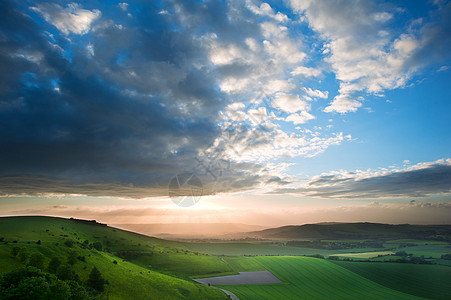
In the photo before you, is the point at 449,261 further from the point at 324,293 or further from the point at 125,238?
the point at 125,238

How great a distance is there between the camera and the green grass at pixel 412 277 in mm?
113375

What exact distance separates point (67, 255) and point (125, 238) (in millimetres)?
113518

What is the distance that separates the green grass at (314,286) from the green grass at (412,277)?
8056 mm

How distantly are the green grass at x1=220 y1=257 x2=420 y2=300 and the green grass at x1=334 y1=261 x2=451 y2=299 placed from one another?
8.06 metres

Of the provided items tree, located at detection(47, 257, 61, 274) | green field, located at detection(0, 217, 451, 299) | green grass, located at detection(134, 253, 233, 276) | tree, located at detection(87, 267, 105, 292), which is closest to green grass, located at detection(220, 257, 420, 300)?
green field, located at detection(0, 217, 451, 299)

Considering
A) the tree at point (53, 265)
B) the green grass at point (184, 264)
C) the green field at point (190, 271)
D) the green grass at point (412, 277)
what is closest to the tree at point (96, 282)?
the green field at point (190, 271)

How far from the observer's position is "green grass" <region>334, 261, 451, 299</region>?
113375mm

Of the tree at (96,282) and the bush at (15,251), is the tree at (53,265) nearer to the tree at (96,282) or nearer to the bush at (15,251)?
the bush at (15,251)

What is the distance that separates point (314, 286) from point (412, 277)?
218ft

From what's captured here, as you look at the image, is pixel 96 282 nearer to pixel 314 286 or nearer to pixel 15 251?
pixel 15 251

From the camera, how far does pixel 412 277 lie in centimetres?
13300

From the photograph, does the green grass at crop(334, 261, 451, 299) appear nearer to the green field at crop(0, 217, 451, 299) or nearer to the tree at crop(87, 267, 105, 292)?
the green field at crop(0, 217, 451, 299)

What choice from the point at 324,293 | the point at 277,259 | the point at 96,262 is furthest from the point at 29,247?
the point at 277,259

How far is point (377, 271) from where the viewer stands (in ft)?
469
